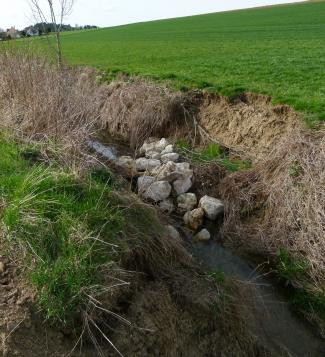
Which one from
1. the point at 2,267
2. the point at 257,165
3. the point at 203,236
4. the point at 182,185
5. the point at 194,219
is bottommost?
the point at 203,236

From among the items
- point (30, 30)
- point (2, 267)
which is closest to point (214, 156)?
point (30, 30)

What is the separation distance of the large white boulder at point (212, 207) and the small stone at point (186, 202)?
0.19 meters

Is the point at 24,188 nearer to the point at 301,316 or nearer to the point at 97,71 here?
the point at 301,316

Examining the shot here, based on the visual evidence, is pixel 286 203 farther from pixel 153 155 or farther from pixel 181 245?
pixel 153 155

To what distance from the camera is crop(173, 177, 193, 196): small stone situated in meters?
6.91

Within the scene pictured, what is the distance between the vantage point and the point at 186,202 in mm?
6676

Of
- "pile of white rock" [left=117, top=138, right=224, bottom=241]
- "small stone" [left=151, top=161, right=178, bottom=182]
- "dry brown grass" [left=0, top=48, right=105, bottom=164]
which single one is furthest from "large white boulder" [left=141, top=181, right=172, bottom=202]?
"dry brown grass" [left=0, top=48, right=105, bottom=164]

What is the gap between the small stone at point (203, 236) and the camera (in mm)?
6035

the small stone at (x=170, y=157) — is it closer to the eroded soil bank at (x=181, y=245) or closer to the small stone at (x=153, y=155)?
the small stone at (x=153, y=155)

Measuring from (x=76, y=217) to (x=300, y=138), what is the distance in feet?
12.6

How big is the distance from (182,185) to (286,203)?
1906mm

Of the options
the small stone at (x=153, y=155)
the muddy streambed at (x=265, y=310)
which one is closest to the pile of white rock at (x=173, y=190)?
the small stone at (x=153, y=155)

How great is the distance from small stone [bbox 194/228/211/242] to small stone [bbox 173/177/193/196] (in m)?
1.00

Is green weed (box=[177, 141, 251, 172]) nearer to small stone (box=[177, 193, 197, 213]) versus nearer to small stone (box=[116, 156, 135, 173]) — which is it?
small stone (box=[177, 193, 197, 213])
